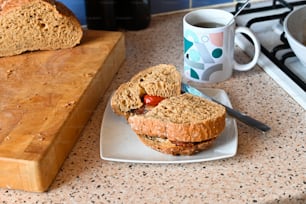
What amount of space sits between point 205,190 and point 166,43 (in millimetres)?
467

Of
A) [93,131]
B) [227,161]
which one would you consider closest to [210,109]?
[227,161]

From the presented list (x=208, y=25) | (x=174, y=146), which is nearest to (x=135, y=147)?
(x=174, y=146)

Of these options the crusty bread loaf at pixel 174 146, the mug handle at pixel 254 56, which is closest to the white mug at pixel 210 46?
the mug handle at pixel 254 56

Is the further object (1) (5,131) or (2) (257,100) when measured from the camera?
(2) (257,100)

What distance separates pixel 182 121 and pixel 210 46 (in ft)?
0.71

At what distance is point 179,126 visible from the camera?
71 cm

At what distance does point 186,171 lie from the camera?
0.73 meters

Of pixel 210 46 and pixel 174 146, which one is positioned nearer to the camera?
pixel 174 146

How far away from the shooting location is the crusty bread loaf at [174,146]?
0.73 metres

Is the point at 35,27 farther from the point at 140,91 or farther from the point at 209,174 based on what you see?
the point at 209,174

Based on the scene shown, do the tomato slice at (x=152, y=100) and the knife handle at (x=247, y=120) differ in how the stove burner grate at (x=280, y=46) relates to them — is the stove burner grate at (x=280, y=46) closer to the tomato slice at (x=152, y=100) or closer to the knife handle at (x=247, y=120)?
the knife handle at (x=247, y=120)

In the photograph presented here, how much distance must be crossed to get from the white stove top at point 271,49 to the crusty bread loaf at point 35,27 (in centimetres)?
34

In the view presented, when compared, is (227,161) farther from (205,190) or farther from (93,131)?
(93,131)

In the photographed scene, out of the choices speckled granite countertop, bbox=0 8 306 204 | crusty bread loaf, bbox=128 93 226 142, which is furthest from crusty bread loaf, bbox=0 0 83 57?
crusty bread loaf, bbox=128 93 226 142
